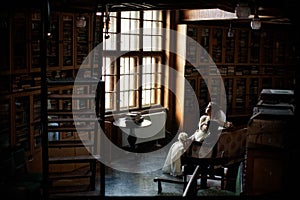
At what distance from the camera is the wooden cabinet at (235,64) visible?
375 inches

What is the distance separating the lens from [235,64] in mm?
10047

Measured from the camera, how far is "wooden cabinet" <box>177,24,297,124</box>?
31.2 ft

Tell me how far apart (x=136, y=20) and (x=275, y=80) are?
3.94 metres

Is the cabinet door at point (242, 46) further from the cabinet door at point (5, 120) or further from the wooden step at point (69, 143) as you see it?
the cabinet door at point (5, 120)

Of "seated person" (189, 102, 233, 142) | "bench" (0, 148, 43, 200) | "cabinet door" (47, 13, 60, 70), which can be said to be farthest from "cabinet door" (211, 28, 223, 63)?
"bench" (0, 148, 43, 200)

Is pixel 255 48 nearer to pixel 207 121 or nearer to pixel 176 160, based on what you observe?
pixel 207 121

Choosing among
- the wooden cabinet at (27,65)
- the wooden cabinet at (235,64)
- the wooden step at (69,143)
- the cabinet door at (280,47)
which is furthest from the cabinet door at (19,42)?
the cabinet door at (280,47)

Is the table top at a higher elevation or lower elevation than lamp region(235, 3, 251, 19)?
lower

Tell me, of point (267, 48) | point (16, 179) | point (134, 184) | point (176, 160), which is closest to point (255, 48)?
point (267, 48)

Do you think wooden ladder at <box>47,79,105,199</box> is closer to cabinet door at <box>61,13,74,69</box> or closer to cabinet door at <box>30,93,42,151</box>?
cabinet door at <box>30,93,42,151</box>

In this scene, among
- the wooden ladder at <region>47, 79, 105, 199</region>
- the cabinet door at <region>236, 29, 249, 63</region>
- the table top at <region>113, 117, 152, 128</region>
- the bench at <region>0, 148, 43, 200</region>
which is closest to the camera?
the bench at <region>0, 148, 43, 200</region>

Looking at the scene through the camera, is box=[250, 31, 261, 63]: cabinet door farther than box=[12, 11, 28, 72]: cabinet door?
Yes

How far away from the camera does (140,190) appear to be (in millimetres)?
6492

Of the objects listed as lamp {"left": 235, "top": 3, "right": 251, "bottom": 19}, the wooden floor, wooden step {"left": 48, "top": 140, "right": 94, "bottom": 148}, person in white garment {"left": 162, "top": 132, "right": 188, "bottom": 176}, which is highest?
lamp {"left": 235, "top": 3, "right": 251, "bottom": 19}
